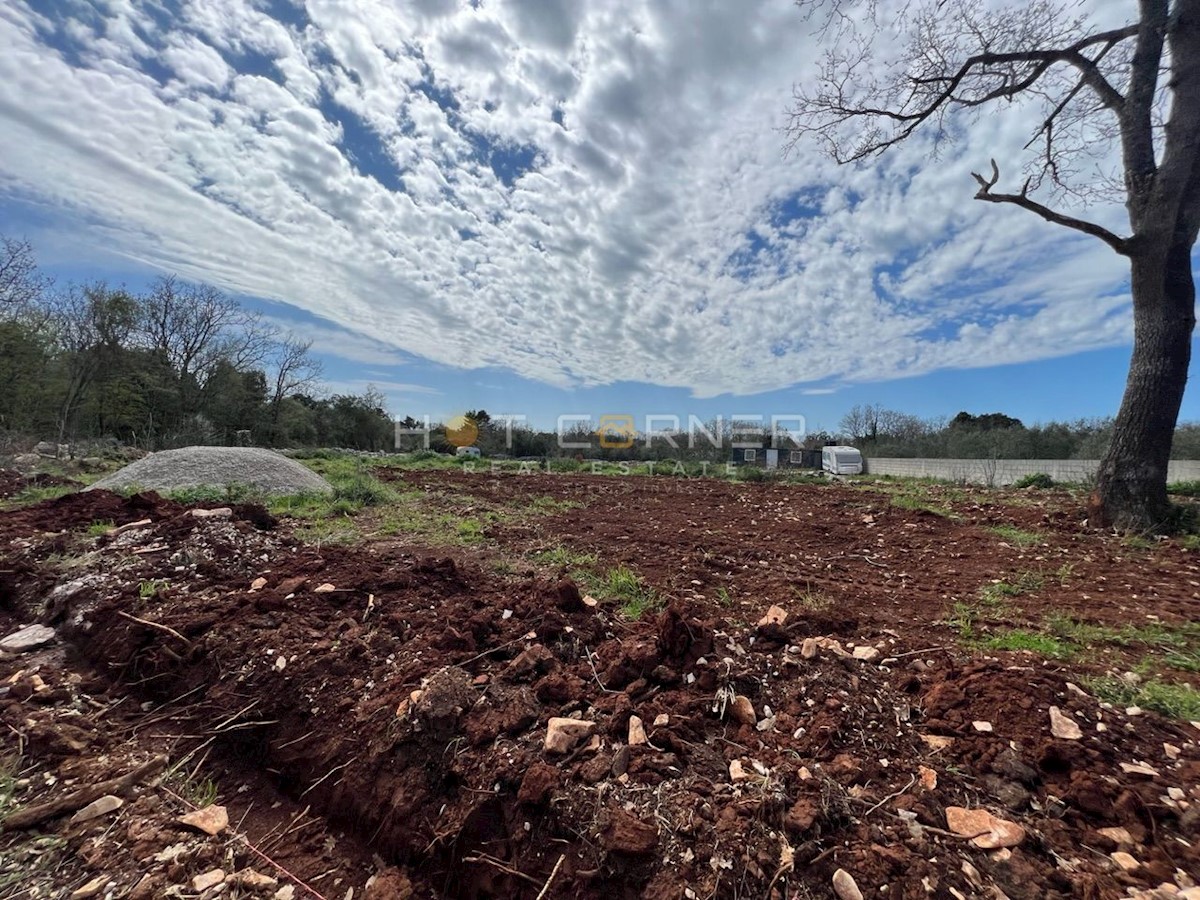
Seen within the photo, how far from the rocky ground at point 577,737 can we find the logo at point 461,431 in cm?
2812

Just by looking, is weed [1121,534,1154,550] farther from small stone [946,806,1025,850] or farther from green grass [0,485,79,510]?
green grass [0,485,79,510]

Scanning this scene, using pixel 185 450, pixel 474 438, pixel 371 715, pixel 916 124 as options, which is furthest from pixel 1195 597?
pixel 474 438

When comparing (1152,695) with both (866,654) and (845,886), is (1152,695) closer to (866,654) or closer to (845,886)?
(866,654)

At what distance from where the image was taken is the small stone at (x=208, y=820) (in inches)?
61.2

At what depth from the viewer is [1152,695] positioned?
183 cm

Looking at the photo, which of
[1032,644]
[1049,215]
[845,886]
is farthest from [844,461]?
[845,886]

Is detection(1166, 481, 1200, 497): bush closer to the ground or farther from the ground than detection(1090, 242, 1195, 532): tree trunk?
→ closer to the ground

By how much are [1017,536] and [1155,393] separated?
2.33m

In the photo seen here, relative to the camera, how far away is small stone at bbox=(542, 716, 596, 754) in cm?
159

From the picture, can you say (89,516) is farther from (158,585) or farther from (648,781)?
(648,781)

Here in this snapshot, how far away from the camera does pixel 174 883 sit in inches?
53.1

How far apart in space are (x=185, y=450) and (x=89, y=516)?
4.39m

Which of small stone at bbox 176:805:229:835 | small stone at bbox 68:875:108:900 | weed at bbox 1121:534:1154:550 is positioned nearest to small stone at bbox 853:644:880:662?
small stone at bbox 176:805:229:835

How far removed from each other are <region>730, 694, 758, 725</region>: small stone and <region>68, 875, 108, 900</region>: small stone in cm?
203
